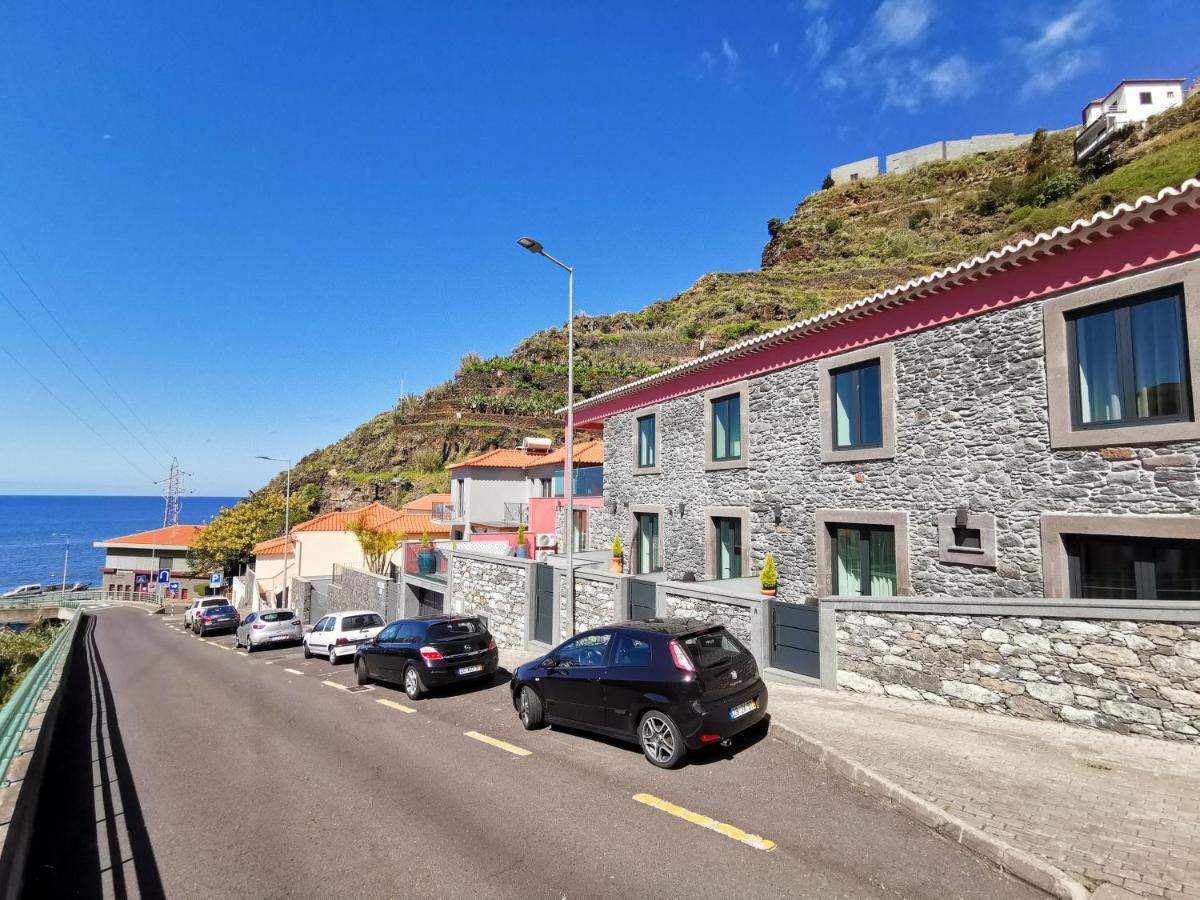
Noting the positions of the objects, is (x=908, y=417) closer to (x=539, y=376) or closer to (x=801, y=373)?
(x=801, y=373)

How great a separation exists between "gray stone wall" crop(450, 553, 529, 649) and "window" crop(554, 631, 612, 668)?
793cm

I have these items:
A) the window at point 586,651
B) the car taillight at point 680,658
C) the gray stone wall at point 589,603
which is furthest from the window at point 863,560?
the window at point 586,651

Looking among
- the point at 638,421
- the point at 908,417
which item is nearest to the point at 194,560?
the point at 638,421

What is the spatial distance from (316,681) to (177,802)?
357 inches

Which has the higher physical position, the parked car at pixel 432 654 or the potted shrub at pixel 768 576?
the potted shrub at pixel 768 576

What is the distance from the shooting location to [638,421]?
19.6m

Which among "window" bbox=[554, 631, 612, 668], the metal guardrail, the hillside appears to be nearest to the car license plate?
"window" bbox=[554, 631, 612, 668]

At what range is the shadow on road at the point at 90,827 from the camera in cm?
557

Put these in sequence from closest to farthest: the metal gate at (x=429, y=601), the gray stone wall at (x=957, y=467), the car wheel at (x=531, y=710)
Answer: the gray stone wall at (x=957, y=467)
the car wheel at (x=531, y=710)
the metal gate at (x=429, y=601)

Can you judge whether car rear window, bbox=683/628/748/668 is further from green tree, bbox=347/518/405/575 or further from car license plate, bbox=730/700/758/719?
green tree, bbox=347/518/405/575

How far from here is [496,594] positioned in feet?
60.5

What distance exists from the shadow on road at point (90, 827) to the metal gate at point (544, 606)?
359 inches

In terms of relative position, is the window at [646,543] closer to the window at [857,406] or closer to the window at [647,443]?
the window at [647,443]

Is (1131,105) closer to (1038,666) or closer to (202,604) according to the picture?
(1038,666)
